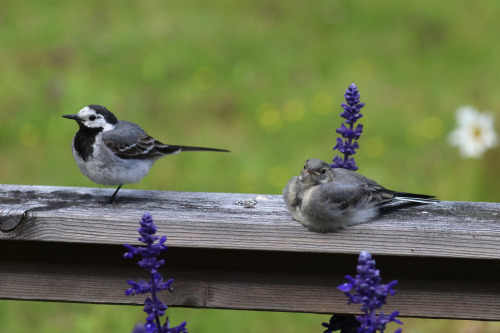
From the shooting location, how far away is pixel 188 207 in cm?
269

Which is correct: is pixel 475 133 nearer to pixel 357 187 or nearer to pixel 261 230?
pixel 357 187

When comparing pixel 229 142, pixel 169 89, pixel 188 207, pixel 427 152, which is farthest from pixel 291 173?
pixel 188 207

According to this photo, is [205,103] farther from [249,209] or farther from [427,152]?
[249,209]

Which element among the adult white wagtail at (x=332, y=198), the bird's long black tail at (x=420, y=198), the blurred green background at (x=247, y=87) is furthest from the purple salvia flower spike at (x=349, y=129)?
the blurred green background at (x=247, y=87)

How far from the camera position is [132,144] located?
349cm

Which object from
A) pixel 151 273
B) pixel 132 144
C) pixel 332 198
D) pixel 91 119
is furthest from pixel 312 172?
pixel 91 119

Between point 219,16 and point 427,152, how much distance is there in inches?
113

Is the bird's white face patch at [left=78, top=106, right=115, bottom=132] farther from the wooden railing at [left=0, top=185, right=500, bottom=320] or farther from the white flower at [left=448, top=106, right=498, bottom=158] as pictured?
the white flower at [left=448, top=106, right=498, bottom=158]

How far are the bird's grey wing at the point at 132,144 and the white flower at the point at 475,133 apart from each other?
2711 millimetres

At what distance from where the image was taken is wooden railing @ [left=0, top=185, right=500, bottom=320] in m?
2.36

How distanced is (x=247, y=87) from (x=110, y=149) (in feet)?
11.3

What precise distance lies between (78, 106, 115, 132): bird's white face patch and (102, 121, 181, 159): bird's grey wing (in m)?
0.05

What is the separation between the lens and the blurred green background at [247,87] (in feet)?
18.5

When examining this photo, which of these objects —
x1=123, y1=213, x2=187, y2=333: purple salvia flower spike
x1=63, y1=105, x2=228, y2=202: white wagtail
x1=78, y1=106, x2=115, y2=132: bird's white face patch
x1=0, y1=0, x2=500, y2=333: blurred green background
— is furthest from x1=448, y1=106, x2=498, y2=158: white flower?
x1=123, y1=213, x2=187, y2=333: purple salvia flower spike
